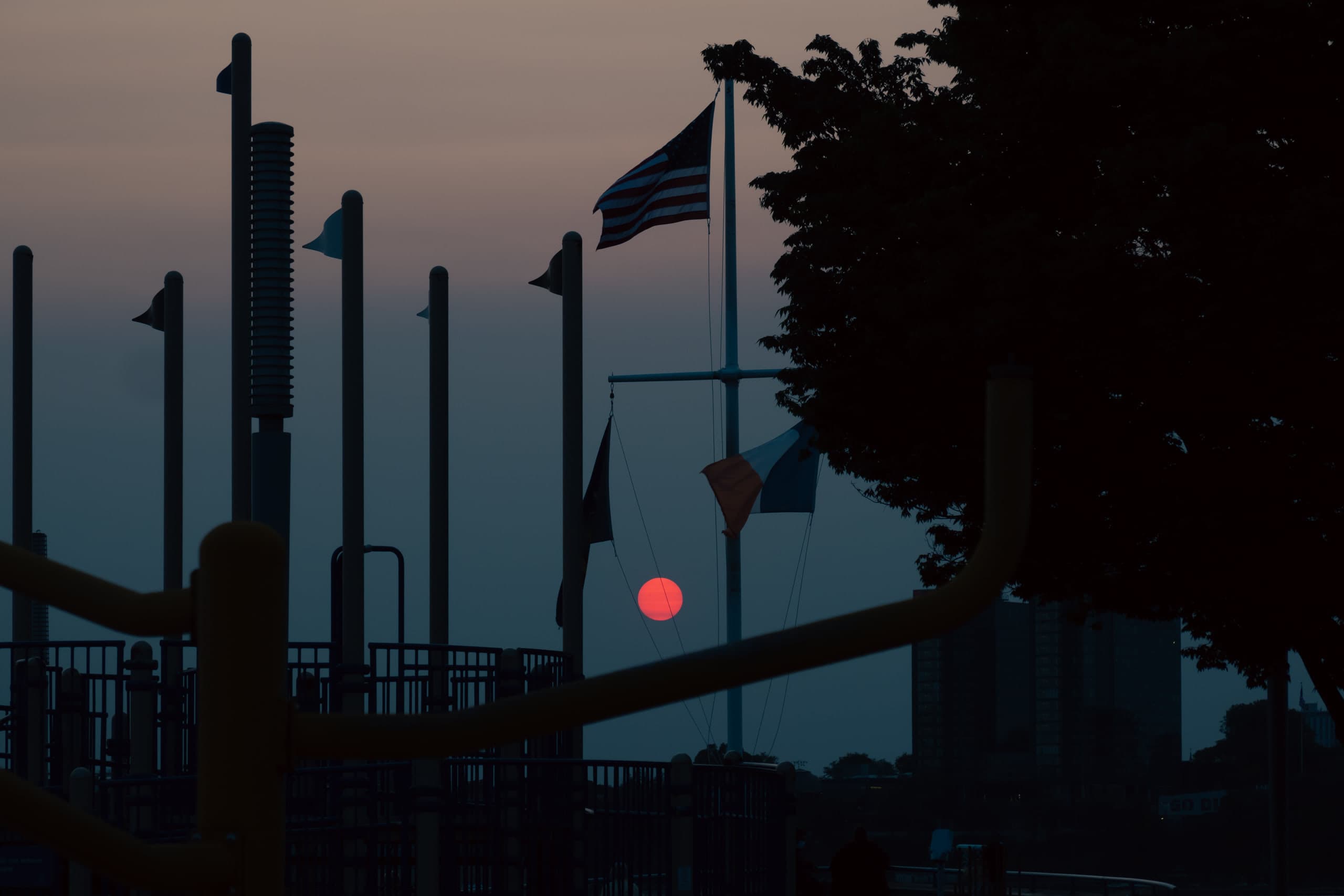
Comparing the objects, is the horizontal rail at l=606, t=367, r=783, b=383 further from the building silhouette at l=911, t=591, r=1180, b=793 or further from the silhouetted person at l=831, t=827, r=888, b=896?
the building silhouette at l=911, t=591, r=1180, b=793

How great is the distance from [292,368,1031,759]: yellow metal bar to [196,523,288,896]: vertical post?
4cm

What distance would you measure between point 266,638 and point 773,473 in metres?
26.8

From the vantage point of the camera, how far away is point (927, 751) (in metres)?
164

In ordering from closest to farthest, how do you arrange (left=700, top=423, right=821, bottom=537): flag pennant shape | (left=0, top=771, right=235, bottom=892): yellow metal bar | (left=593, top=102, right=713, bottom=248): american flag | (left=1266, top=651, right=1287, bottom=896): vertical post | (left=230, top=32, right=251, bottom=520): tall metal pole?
(left=0, top=771, right=235, bottom=892): yellow metal bar, (left=230, top=32, right=251, bottom=520): tall metal pole, (left=1266, top=651, right=1287, bottom=896): vertical post, (left=593, top=102, right=713, bottom=248): american flag, (left=700, top=423, right=821, bottom=537): flag pennant shape

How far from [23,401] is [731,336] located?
16.4 meters

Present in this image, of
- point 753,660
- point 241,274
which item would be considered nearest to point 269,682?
point 753,660

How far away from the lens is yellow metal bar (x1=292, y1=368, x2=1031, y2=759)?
179cm

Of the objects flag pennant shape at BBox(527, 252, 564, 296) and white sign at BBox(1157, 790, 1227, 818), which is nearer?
flag pennant shape at BBox(527, 252, 564, 296)

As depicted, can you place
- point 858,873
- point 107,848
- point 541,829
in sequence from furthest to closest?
1. point 858,873
2. point 541,829
3. point 107,848

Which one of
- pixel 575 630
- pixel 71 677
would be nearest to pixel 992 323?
pixel 575 630

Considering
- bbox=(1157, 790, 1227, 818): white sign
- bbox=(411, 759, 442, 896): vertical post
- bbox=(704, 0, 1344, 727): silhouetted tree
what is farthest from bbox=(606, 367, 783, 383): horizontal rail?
bbox=(1157, 790, 1227, 818): white sign

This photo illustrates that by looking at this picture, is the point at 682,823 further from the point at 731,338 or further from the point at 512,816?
the point at 731,338

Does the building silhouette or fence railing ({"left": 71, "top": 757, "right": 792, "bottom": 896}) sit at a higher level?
fence railing ({"left": 71, "top": 757, "right": 792, "bottom": 896})

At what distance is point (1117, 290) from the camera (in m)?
17.7
